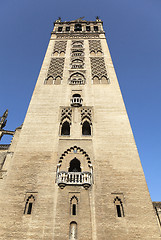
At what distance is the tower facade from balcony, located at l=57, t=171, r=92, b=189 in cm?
5

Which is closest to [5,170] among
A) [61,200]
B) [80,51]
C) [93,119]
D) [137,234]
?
[61,200]

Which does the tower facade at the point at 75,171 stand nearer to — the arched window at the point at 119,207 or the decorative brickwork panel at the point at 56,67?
the arched window at the point at 119,207

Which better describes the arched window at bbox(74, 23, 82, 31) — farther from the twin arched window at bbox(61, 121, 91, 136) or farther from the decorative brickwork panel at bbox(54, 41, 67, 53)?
the twin arched window at bbox(61, 121, 91, 136)

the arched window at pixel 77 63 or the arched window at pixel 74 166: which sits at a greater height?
the arched window at pixel 77 63

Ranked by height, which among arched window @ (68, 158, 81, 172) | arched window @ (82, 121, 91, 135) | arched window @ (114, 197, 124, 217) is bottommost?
arched window @ (114, 197, 124, 217)

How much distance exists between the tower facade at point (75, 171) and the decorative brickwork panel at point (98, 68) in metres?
0.36

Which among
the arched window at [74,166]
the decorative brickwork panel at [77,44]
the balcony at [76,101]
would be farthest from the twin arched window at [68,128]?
the decorative brickwork panel at [77,44]

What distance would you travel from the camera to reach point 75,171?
1138cm

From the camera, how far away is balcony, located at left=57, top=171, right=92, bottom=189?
382 inches

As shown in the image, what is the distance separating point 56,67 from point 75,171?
10.8m

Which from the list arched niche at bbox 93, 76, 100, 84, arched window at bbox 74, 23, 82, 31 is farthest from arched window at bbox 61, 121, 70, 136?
arched window at bbox 74, 23, 82, 31

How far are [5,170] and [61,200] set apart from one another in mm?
3545

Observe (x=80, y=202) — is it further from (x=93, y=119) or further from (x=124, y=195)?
(x=93, y=119)

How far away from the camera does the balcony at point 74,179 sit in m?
9.70
